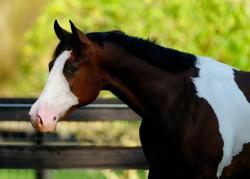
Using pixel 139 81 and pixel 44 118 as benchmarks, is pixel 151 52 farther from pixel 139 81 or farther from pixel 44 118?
pixel 44 118

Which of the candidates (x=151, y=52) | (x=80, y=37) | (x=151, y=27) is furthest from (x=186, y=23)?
(x=80, y=37)

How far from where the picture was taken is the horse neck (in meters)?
6.84

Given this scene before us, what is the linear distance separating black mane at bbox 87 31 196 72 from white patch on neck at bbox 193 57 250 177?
15cm

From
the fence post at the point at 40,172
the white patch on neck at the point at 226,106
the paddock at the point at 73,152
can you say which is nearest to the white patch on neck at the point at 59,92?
the white patch on neck at the point at 226,106

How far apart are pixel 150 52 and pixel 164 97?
0.33m

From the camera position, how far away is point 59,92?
6652 millimetres

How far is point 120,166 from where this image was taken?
8.80 meters

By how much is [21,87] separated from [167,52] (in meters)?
6.55

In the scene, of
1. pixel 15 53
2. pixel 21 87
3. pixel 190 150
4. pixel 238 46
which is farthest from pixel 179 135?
pixel 15 53

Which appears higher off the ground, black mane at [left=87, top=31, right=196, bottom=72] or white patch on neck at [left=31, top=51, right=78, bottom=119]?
black mane at [left=87, top=31, right=196, bottom=72]

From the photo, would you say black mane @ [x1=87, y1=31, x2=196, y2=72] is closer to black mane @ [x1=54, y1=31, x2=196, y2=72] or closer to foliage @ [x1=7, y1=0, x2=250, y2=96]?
black mane @ [x1=54, y1=31, x2=196, y2=72]

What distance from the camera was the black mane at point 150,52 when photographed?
6.88 m

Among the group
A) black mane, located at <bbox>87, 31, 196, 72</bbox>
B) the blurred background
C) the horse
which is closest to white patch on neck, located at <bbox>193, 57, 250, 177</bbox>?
the horse

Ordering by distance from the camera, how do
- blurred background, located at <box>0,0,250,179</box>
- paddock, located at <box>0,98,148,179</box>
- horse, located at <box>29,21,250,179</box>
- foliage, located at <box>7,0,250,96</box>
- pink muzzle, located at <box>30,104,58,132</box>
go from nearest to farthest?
pink muzzle, located at <box>30,104,58,132</box>
horse, located at <box>29,21,250,179</box>
paddock, located at <box>0,98,148,179</box>
blurred background, located at <box>0,0,250,179</box>
foliage, located at <box>7,0,250,96</box>
